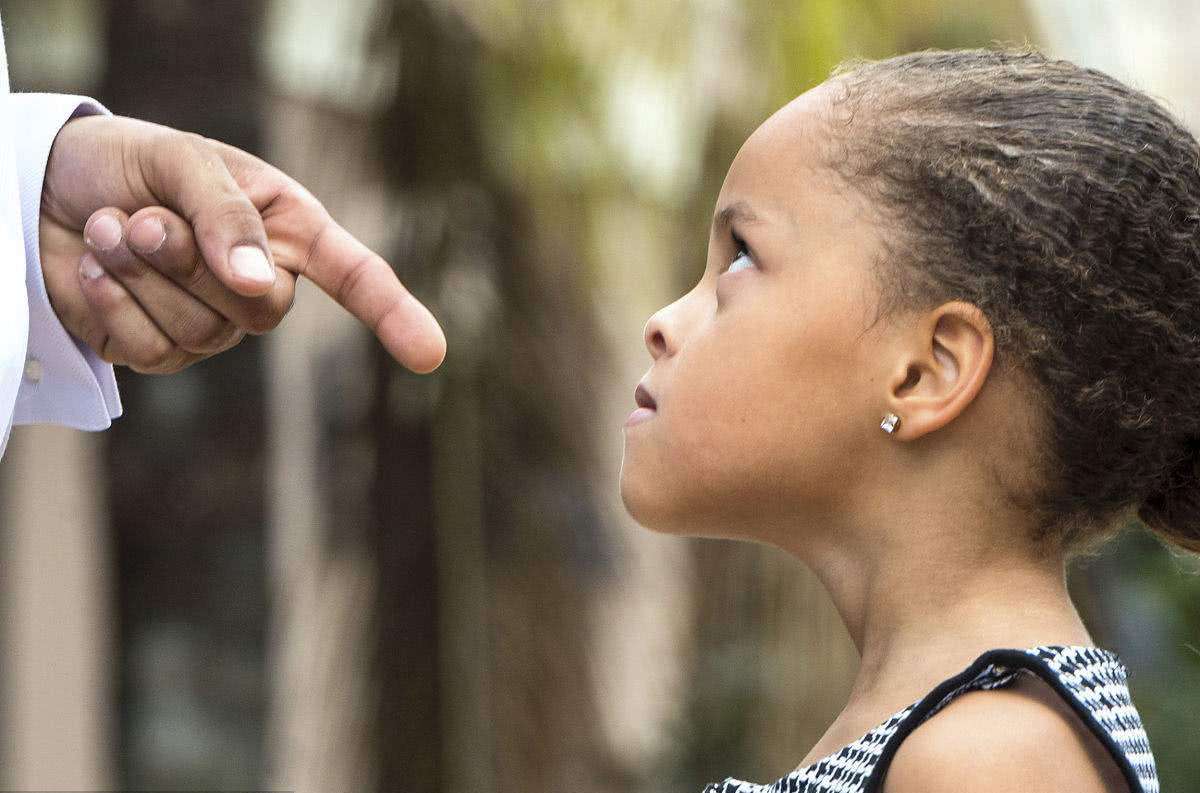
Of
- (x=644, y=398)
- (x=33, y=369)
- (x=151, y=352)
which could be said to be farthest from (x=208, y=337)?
(x=644, y=398)

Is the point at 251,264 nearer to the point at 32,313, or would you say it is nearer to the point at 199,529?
the point at 32,313

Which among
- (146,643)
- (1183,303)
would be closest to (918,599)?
A: (1183,303)

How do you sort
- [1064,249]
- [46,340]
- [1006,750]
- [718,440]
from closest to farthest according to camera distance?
[1006,750], [1064,249], [718,440], [46,340]

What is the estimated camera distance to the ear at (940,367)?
1.78 metres

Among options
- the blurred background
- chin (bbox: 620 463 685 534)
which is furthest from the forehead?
the blurred background

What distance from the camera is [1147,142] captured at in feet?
5.97

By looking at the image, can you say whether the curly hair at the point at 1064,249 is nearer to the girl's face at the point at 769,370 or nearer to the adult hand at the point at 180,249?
the girl's face at the point at 769,370

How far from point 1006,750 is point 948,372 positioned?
466mm

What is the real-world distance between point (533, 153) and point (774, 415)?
253cm

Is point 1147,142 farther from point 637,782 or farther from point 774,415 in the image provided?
point 637,782

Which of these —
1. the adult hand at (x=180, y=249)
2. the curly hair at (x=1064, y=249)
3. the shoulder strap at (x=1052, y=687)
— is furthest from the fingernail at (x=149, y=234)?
the shoulder strap at (x=1052, y=687)

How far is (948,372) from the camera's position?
1808 millimetres

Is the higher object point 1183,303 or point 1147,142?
point 1147,142

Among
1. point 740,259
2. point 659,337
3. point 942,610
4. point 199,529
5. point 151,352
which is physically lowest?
point 199,529
